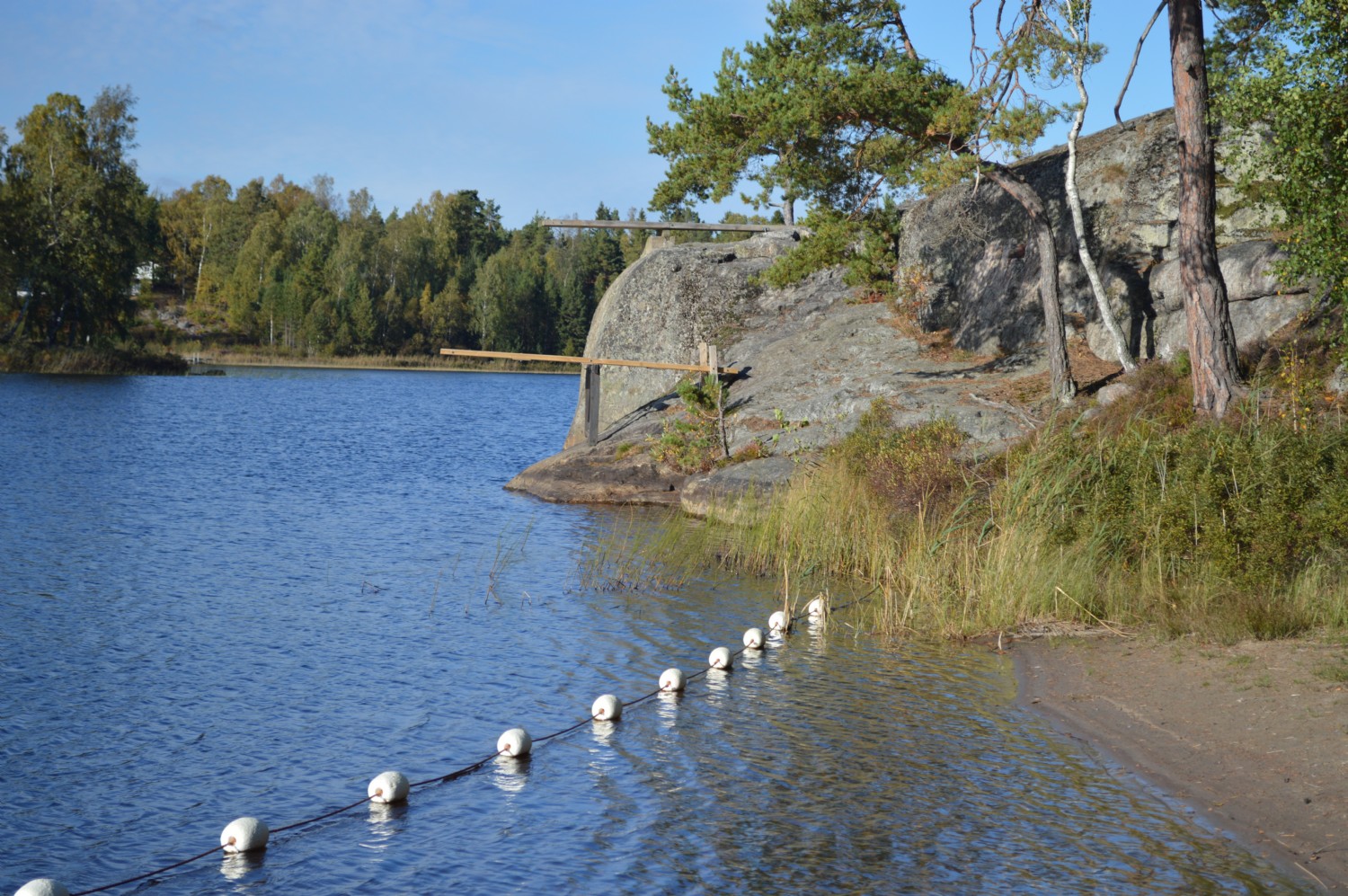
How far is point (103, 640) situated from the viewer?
439 inches

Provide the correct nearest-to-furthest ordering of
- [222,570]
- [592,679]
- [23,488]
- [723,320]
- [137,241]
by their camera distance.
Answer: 1. [592,679]
2. [222,570]
3. [23,488]
4. [723,320]
5. [137,241]

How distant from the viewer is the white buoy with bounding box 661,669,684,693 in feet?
32.1

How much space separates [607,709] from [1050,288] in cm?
1262

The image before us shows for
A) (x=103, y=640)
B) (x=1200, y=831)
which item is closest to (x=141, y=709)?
(x=103, y=640)

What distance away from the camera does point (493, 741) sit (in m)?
8.52

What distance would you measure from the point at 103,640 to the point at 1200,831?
9.48m

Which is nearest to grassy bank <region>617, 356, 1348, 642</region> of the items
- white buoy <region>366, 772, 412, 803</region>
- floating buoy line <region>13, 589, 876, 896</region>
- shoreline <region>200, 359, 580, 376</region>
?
floating buoy line <region>13, 589, 876, 896</region>

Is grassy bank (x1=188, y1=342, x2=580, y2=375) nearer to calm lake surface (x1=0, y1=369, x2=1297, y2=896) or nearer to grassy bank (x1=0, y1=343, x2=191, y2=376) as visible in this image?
grassy bank (x1=0, y1=343, x2=191, y2=376)

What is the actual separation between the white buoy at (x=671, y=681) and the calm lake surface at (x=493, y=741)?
20 cm

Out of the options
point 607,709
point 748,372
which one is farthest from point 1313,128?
point 748,372

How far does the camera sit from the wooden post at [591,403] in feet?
80.8

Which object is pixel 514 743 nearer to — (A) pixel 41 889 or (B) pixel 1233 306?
(A) pixel 41 889

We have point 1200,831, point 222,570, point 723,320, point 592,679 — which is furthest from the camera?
point 723,320

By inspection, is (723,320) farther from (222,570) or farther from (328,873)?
(328,873)
